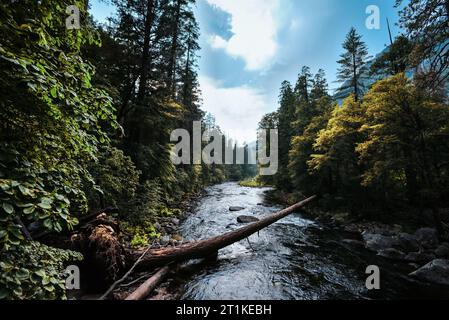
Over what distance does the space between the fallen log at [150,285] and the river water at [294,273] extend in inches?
26.3

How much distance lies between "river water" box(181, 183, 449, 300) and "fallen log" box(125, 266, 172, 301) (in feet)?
2.19

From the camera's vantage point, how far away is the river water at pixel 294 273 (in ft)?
18.4

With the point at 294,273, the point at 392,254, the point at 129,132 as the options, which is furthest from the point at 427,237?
the point at 129,132

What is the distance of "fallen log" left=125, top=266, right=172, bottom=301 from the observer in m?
4.43

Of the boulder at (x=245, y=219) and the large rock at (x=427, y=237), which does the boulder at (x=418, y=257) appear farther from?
the boulder at (x=245, y=219)

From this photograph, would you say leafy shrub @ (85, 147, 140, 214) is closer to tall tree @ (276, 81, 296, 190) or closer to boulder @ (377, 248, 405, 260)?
boulder @ (377, 248, 405, 260)

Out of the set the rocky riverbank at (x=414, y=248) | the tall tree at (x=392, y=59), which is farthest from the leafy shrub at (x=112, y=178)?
the tall tree at (x=392, y=59)

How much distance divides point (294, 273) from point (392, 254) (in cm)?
478

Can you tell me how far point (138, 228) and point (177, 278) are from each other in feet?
13.0

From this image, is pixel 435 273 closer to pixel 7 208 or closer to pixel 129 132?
pixel 7 208

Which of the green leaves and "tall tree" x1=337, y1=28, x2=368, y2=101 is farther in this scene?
"tall tree" x1=337, y1=28, x2=368, y2=101

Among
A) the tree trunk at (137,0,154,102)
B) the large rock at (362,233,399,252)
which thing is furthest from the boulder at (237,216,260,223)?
the tree trunk at (137,0,154,102)

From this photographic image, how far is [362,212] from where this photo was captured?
1352cm

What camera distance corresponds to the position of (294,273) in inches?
262
